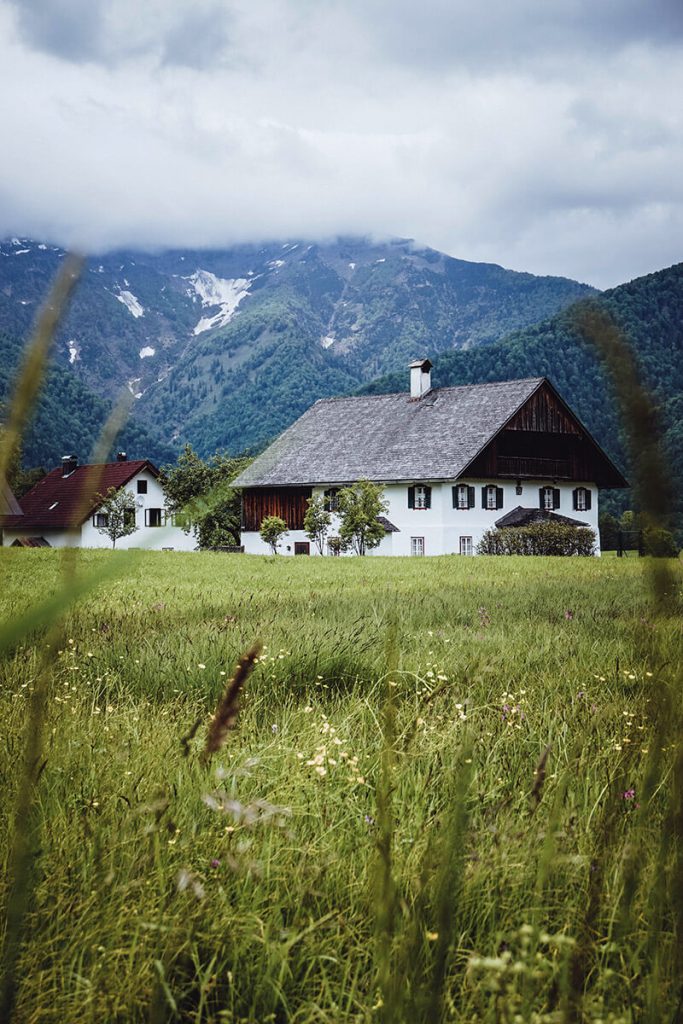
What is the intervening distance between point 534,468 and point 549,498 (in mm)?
2044

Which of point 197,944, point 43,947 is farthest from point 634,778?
point 43,947

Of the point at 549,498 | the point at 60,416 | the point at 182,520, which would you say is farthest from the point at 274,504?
the point at 182,520

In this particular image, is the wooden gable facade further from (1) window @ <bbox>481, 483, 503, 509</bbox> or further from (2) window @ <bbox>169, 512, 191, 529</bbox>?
(2) window @ <bbox>169, 512, 191, 529</bbox>

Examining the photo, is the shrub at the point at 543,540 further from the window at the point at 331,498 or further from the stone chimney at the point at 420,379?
the stone chimney at the point at 420,379

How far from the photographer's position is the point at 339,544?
139ft

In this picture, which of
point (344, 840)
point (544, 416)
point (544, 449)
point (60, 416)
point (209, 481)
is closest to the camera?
point (60, 416)

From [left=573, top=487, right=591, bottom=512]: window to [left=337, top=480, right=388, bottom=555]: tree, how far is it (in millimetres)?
14918

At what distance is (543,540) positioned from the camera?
39719mm

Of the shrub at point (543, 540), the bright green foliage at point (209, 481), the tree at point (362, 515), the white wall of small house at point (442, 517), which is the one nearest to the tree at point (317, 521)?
the white wall of small house at point (442, 517)

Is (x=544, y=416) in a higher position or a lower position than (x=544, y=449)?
higher

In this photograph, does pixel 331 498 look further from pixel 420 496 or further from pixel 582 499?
pixel 582 499

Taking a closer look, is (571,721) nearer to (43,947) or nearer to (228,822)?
(228,822)

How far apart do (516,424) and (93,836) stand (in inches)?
1891

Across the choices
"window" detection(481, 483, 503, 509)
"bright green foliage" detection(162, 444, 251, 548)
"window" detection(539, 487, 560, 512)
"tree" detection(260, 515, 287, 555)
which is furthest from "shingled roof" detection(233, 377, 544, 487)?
"window" detection(539, 487, 560, 512)
